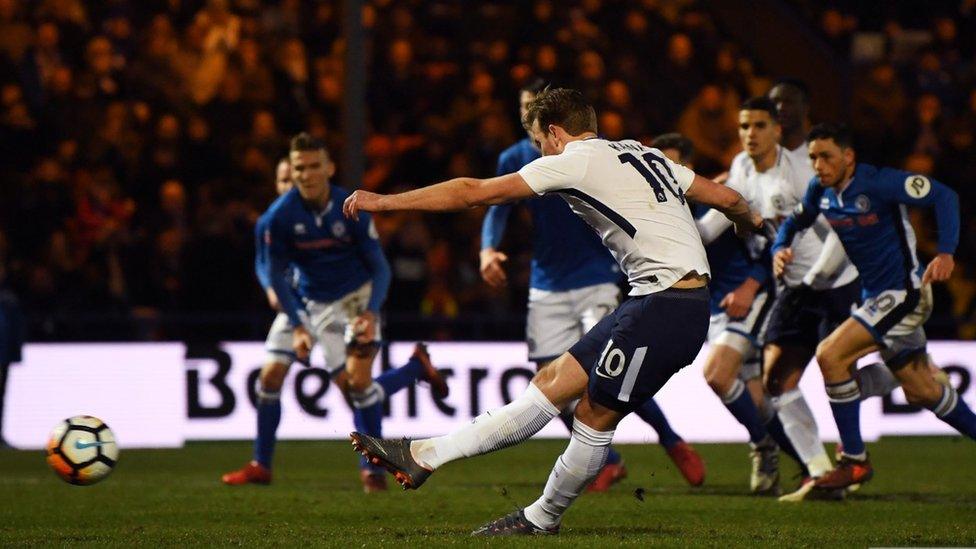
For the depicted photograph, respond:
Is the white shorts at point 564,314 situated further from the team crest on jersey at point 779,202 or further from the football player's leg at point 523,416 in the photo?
the football player's leg at point 523,416

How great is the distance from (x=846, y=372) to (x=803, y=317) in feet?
2.55

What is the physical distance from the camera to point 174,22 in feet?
55.2

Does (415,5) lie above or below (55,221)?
above

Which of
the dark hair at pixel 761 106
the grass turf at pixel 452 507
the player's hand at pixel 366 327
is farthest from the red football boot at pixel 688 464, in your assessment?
the dark hair at pixel 761 106

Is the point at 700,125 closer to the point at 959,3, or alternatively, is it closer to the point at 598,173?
the point at 959,3

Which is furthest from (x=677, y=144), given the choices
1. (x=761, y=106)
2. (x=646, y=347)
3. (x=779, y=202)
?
(x=646, y=347)

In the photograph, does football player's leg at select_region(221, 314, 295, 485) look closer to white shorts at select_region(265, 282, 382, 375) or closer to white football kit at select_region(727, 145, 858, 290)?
white shorts at select_region(265, 282, 382, 375)

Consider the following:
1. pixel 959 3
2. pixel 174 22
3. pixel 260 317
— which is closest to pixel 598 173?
pixel 260 317

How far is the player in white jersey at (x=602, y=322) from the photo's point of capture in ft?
21.1

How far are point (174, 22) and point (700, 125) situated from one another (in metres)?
5.85

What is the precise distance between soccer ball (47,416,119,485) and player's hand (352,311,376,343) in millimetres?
2072

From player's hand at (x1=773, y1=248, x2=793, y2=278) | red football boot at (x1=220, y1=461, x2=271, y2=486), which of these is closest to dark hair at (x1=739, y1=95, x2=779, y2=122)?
player's hand at (x1=773, y1=248, x2=793, y2=278)

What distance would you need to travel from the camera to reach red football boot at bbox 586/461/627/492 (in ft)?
31.2

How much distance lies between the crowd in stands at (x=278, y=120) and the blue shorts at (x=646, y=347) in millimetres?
7661
